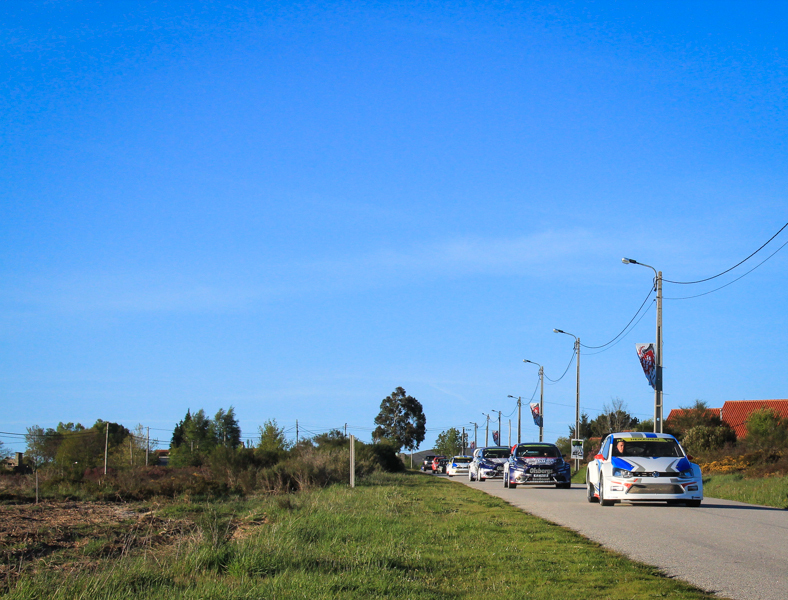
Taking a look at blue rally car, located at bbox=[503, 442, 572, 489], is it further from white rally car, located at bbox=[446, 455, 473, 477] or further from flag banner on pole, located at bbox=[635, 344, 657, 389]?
white rally car, located at bbox=[446, 455, 473, 477]

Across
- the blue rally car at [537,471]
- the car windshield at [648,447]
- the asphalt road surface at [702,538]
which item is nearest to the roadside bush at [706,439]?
the blue rally car at [537,471]

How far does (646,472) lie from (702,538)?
20.6ft

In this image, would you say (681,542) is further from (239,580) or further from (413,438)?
(413,438)

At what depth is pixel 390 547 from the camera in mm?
10734

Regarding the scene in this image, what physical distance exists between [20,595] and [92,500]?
1121 inches

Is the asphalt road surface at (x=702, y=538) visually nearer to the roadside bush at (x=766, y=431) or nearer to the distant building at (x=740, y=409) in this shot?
the roadside bush at (x=766, y=431)

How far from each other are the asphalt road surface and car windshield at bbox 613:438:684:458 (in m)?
1.29

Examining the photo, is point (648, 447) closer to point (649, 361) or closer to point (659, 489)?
point (659, 489)

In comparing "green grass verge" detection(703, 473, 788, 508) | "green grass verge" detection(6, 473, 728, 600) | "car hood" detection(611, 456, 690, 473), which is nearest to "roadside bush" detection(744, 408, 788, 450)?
"green grass verge" detection(703, 473, 788, 508)

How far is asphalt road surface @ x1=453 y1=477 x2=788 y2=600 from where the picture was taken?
8.70m

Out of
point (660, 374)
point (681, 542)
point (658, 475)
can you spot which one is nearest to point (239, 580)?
point (681, 542)

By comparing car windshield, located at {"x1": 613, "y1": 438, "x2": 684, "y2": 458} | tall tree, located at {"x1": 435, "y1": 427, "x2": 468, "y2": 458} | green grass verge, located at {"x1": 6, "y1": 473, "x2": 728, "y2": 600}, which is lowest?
tall tree, located at {"x1": 435, "y1": 427, "x2": 468, "y2": 458}

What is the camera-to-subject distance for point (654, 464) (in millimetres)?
18641

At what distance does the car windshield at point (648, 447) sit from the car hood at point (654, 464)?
0.87 feet
